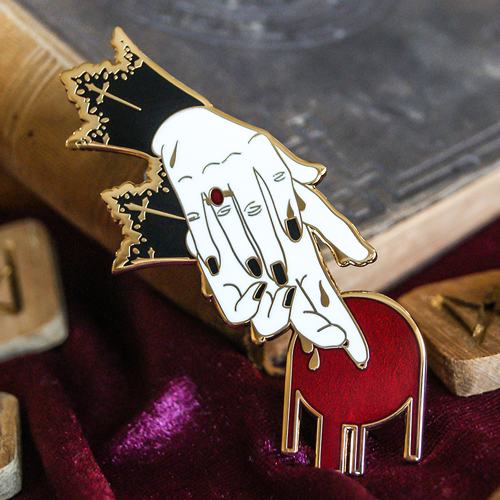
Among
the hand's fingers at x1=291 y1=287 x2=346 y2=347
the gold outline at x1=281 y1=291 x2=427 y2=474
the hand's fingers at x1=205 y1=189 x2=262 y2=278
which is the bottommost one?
the gold outline at x1=281 y1=291 x2=427 y2=474

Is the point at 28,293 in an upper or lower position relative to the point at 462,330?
lower

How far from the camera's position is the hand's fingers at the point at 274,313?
455 mm

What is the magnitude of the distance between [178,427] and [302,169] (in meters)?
0.28

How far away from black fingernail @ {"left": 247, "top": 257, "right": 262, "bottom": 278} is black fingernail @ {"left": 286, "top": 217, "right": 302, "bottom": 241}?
1.5 inches

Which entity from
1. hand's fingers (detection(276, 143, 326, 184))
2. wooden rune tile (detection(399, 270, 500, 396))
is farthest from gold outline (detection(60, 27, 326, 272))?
wooden rune tile (detection(399, 270, 500, 396))

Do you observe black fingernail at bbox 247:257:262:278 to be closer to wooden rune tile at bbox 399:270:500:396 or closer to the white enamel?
the white enamel

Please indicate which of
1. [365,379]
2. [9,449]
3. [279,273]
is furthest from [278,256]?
[9,449]

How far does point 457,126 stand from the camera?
747 millimetres

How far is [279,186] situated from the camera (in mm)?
458

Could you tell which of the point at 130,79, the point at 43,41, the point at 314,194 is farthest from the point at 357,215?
the point at 43,41

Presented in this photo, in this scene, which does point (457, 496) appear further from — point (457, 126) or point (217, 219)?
point (457, 126)

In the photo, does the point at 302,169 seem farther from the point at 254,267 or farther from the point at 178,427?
the point at 178,427

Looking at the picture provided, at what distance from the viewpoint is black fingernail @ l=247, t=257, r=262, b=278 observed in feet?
1.51

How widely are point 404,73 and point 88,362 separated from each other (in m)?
0.61
